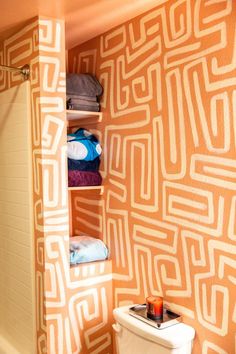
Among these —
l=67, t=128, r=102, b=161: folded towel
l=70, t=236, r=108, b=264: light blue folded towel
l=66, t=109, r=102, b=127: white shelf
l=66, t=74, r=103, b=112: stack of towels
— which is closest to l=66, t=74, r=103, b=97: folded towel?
l=66, t=74, r=103, b=112: stack of towels

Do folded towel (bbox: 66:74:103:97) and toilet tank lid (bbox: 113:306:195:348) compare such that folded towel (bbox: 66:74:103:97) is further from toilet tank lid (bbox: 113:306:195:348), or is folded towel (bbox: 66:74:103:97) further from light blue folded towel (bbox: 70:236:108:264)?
toilet tank lid (bbox: 113:306:195:348)

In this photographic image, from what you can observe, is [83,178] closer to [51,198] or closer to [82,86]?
[51,198]

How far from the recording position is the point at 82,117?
7.78 feet

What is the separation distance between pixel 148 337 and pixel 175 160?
2.76 feet

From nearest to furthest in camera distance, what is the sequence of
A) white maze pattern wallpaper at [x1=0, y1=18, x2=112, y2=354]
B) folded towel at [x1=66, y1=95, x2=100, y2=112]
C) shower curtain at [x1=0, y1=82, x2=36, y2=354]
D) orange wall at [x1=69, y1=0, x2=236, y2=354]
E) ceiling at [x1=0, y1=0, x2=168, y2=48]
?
orange wall at [x1=69, y1=0, x2=236, y2=354] < ceiling at [x1=0, y1=0, x2=168, y2=48] < white maze pattern wallpaper at [x1=0, y1=18, x2=112, y2=354] < shower curtain at [x1=0, y1=82, x2=36, y2=354] < folded towel at [x1=66, y1=95, x2=100, y2=112]

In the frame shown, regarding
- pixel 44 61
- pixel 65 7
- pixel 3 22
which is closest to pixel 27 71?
pixel 44 61

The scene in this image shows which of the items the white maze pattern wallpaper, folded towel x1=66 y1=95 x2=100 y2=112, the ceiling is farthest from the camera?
folded towel x1=66 y1=95 x2=100 y2=112

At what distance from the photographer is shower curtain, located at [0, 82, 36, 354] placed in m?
2.10

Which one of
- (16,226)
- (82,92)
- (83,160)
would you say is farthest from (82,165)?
(16,226)

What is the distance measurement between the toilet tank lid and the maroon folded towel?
0.80 meters

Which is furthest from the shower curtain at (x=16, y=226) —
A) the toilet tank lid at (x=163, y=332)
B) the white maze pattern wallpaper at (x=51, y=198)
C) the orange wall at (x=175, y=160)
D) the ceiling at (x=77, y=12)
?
the toilet tank lid at (x=163, y=332)

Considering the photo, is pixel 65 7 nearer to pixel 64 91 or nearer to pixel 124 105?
pixel 64 91

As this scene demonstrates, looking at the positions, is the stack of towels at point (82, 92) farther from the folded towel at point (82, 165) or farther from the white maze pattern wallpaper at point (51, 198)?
the folded towel at point (82, 165)

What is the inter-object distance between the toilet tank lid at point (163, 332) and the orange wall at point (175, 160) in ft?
0.22
